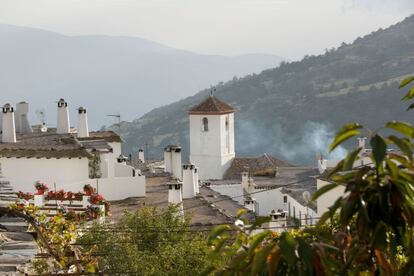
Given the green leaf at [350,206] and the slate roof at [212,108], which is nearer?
the green leaf at [350,206]

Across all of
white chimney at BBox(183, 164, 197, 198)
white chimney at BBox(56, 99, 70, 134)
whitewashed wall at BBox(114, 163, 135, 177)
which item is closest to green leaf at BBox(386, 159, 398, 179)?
white chimney at BBox(183, 164, 197, 198)

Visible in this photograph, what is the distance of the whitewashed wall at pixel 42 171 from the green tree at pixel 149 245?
5.76 metres

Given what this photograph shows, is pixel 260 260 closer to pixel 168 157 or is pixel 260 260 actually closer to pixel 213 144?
pixel 168 157

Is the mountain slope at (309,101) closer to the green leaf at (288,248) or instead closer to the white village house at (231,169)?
the white village house at (231,169)

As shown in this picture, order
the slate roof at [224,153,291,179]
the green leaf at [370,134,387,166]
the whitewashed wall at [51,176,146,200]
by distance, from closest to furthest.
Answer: the green leaf at [370,134,387,166], the whitewashed wall at [51,176,146,200], the slate roof at [224,153,291,179]

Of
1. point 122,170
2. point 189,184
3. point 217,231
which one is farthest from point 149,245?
point 217,231

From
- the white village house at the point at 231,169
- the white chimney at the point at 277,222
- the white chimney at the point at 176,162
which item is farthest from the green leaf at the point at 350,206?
the white village house at the point at 231,169

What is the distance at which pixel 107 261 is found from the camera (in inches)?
690

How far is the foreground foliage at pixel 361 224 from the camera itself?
4.13m

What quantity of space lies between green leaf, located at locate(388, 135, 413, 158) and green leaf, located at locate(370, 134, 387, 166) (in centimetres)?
16

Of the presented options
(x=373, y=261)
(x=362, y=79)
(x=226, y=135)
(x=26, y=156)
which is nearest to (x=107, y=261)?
(x=26, y=156)

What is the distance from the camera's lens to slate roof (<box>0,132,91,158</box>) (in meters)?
26.1

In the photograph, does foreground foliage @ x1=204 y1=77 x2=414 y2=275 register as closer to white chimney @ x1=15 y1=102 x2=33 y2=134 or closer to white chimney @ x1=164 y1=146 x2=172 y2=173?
white chimney @ x1=15 y1=102 x2=33 y2=134

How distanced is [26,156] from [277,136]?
103050 millimetres
